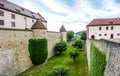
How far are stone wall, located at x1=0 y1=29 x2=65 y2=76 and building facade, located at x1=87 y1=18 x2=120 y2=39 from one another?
64.0ft

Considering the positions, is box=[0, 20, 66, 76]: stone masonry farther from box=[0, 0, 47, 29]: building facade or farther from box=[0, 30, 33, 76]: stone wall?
box=[0, 0, 47, 29]: building facade

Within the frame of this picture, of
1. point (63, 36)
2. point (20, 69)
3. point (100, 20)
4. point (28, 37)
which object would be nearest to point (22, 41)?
point (28, 37)

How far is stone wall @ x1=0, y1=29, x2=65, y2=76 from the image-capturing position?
15273 millimetres

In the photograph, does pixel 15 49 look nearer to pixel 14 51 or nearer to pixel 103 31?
pixel 14 51

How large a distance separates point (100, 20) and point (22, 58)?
82.8 ft

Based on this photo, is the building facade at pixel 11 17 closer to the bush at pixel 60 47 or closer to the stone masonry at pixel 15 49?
the stone masonry at pixel 15 49

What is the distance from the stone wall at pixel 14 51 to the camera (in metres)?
15.3

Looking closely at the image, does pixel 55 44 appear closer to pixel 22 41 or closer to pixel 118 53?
pixel 22 41

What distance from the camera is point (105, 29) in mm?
35000

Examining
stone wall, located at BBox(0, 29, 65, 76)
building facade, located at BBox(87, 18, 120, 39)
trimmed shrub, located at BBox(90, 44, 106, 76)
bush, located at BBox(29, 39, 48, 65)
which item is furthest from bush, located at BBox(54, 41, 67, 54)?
trimmed shrub, located at BBox(90, 44, 106, 76)

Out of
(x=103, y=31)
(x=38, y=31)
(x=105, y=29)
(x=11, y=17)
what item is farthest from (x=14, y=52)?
(x=105, y=29)

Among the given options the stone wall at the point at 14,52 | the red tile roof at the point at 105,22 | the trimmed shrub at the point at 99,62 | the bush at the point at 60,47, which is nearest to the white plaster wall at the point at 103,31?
the red tile roof at the point at 105,22

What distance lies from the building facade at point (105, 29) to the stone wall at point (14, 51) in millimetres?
19495

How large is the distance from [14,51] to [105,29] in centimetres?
2556
